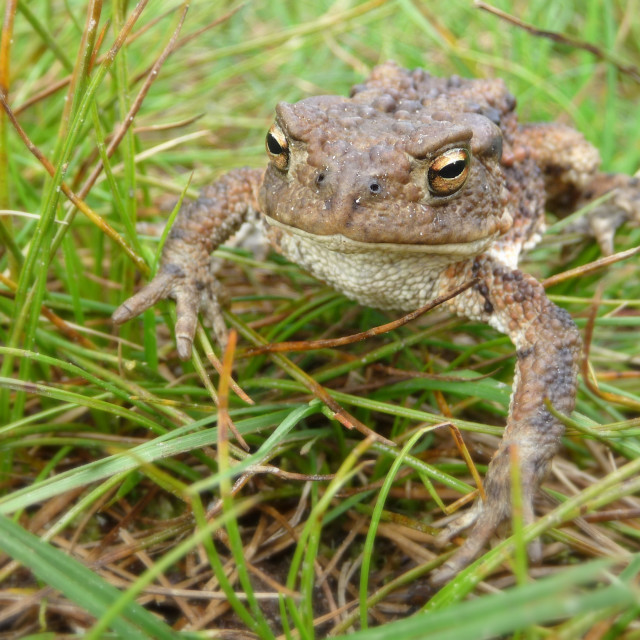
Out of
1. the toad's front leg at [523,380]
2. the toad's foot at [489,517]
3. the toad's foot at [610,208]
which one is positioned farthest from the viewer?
the toad's foot at [610,208]

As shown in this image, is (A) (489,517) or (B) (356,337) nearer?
(A) (489,517)

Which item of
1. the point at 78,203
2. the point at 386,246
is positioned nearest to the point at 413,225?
the point at 386,246

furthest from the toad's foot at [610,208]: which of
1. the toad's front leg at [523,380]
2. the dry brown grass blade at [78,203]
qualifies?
the dry brown grass blade at [78,203]

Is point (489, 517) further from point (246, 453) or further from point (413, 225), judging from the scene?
point (413, 225)

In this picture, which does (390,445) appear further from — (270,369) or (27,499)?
(27,499)

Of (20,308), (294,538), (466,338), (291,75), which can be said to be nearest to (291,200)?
(20,308)

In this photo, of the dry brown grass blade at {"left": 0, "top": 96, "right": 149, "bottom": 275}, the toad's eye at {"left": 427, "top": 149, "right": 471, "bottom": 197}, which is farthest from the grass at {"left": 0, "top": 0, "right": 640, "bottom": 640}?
the toad's eye at {"left": 427, "top": 149, "right": 471, "bottom": 197}

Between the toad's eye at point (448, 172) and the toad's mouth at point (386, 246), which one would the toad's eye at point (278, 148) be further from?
the toad's eye at point (448, 172)
